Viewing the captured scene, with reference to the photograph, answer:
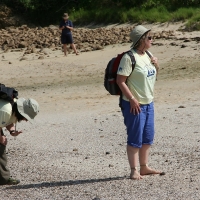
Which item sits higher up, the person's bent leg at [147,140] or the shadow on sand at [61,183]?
the person's bent leg at [147,140]

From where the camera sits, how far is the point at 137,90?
8180 millimetres

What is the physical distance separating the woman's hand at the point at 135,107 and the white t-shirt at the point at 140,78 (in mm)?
108

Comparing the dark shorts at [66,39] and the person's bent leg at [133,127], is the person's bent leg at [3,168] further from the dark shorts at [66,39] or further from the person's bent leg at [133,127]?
the dark shorts at [66,39]

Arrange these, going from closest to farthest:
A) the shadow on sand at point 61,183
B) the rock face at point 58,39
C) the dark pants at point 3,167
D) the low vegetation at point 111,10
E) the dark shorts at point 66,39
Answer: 1. the shadow on sand at point 61,183
2. the dark pants at point 3,167
3. the dark shorts at point 66,39
4. the rock face at point 58,39
5. the low vegetation at point 111,10

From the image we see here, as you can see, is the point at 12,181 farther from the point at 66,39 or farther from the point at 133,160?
the point at 66,39

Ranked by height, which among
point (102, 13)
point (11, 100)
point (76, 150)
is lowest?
point (102, 13)

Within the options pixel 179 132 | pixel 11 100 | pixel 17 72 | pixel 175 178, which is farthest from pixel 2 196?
pixel 17 72

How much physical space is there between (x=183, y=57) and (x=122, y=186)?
13211 millimetres

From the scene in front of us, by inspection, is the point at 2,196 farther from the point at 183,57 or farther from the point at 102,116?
the point at 183,57

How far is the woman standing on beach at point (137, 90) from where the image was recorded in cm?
808

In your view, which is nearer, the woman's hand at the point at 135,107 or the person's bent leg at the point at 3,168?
the woman's hand at the point at 135,107

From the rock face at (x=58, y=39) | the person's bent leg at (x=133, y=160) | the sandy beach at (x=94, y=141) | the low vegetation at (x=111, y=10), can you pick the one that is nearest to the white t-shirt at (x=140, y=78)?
the person's bent leg at (x=133, y=160)

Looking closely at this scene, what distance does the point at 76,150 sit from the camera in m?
10.2

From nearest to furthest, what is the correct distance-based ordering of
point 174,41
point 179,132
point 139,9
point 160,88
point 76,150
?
1. point 76,150
2. point 179,132
3. point 160,88
4. point 174,41
5. point 139,9
